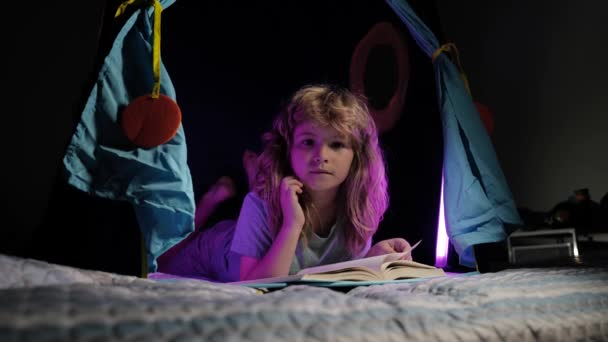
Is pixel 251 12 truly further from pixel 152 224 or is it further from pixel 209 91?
pixel 152 224

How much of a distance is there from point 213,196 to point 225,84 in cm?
39

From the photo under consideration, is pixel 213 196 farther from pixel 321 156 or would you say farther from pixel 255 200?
pixel 321 156

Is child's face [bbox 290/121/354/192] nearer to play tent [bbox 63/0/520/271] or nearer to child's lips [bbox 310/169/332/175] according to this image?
child's lips [bbox 310/169/332/175]

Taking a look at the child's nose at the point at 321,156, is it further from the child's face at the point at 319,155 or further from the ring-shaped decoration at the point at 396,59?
the ring-shaped decoration at the point at 396,59

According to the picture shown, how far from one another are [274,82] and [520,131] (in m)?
1.26

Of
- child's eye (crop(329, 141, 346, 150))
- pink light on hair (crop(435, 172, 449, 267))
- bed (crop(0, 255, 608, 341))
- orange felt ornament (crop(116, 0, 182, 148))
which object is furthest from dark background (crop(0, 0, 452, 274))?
bed (crop(0, 255, 608, 341))

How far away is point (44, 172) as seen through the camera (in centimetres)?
156

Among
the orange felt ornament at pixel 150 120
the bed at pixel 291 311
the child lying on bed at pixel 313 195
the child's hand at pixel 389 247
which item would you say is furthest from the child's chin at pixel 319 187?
the bed at pixel 291 311

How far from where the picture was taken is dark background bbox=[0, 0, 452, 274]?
4.99ft

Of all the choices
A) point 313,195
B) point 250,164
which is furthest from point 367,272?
point 250,164

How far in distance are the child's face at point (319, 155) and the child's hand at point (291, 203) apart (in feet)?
0.12

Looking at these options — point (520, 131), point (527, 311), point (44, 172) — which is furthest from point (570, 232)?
point (44, 172)

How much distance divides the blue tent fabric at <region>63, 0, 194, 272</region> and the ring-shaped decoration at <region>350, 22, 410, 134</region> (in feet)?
2.76

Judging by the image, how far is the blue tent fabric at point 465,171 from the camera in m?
1.24
